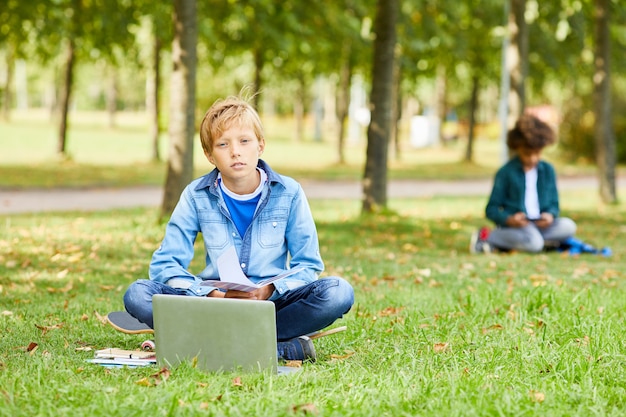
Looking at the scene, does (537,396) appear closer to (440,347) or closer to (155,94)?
(440,347)

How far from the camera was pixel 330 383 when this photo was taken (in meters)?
3.88

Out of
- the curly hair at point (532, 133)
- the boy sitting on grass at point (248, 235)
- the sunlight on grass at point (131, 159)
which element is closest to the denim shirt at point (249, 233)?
the boy sitting on grass at point (248, 235)

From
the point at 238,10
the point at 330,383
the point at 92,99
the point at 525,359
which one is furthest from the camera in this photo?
the point at 92,99

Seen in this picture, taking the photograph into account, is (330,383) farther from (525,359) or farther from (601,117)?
(601,117)

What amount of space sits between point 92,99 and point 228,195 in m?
86.4

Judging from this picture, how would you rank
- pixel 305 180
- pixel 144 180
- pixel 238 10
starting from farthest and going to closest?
1. pixel 305 180
2. pixel 144 180
3. pixel 238 10

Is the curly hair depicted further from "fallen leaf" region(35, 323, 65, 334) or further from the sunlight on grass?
the sunlight on grass

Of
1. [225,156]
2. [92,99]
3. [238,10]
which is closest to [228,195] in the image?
[225,156]

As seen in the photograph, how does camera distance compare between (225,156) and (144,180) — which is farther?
(144,180)

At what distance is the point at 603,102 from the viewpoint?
56.2ft

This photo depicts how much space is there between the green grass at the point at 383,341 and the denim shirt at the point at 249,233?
1.79 feet

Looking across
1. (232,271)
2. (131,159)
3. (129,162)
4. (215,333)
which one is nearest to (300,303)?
(232,271)

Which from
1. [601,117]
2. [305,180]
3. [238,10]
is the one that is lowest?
[305,180]

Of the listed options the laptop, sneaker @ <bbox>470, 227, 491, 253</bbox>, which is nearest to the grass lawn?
sneaker @ <bbox>470, 227, 491, 253</bbox>
